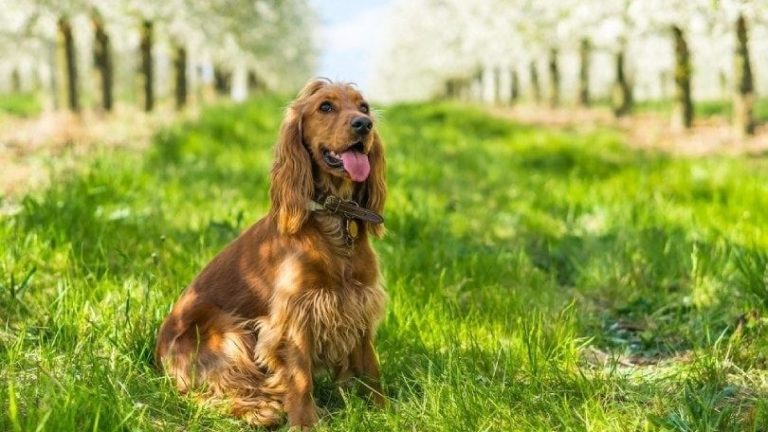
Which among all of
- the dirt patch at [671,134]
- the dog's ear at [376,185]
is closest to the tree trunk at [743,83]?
the dirt patch at [671,134]

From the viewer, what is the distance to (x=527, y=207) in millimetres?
7531

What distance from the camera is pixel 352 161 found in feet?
11.0

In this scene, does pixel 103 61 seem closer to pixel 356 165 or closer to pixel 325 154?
pixel 325 154

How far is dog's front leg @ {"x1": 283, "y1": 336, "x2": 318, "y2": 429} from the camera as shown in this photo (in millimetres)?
3188

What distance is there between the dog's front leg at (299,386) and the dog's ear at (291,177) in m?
0.50

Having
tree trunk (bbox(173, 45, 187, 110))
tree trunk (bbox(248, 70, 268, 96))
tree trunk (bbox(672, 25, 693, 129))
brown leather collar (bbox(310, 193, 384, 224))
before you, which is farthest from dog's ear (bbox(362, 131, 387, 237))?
tree trunk (bbox(248, 70, 268, 96))

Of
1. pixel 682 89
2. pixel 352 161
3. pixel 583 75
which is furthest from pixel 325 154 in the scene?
pixel 583 75

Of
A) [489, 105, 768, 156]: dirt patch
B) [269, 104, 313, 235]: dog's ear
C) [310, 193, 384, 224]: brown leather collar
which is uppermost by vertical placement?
[269, 104, 313, 235]: dog's ear

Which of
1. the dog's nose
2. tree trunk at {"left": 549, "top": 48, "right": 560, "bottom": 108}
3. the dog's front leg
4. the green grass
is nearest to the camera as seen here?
the dog's front leg

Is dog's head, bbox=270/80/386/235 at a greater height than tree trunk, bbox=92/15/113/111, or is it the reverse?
tree trunk, bbox=92/15/113/111

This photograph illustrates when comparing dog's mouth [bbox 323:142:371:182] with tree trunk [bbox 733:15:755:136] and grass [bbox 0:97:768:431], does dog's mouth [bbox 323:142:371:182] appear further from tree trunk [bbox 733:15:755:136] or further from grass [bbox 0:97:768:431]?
tree trunk [bbox 733:15:755:136]

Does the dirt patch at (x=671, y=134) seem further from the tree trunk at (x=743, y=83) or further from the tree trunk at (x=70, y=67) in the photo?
the tree trunk at (x=70, y=67)

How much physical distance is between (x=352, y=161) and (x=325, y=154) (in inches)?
6.0

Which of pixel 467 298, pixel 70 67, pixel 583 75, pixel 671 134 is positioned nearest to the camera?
pixel 467 298
